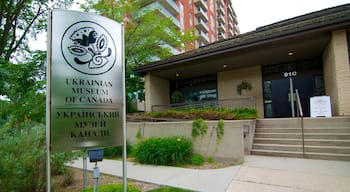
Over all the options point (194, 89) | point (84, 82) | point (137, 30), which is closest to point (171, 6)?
point (137, 30)

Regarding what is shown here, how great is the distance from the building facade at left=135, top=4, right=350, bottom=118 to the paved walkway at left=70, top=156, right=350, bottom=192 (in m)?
3.97

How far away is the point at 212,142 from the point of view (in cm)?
628

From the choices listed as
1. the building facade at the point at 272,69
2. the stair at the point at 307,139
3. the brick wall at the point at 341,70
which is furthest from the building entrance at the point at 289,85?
the stair at the point at 307,139

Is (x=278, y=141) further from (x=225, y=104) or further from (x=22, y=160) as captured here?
(x=22, y=160)

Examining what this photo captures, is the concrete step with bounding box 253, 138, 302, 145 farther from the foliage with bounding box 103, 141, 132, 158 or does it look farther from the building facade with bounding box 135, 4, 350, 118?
the foliage with bounding box 103, 141, 132, 158

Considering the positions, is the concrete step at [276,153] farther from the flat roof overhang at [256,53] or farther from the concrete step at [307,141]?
the flat roof overhang at [256,53]

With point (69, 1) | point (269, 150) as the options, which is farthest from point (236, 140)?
point (69, 1)

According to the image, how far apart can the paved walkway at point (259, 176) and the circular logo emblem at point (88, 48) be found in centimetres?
295

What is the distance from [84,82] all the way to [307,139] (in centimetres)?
702

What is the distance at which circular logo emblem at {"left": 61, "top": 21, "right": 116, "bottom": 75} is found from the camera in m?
2.58

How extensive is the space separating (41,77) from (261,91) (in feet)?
37.3

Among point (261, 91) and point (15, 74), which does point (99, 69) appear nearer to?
point (15, 74)

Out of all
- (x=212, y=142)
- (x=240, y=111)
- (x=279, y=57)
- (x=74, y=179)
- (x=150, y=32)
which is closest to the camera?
(x=74, y=179)

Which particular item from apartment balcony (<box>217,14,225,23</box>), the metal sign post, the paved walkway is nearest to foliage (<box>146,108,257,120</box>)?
the paved walkway
